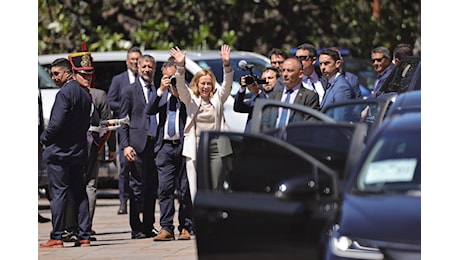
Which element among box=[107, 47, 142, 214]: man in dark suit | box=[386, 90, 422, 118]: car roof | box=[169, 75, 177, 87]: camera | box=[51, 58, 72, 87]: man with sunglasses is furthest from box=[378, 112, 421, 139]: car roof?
box=[107, 47, 142, 214]: man in dark suit

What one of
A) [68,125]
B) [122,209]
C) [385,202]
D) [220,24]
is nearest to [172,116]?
[68,125]

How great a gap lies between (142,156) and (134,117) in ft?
1.61

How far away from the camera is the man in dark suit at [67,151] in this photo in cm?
1322

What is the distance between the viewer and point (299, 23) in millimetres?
26469

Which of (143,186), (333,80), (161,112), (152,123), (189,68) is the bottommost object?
(143,186)

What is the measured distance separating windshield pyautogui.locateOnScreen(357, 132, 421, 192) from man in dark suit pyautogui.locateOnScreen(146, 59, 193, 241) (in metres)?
4.88

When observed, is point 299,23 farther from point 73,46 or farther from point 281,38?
point 73,46

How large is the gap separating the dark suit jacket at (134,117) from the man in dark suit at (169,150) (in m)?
0.48

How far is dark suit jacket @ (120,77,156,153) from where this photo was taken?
14445 millimetres

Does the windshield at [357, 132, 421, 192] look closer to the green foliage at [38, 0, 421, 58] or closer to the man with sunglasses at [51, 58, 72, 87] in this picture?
the man with sunglasses at [51, 58, 72, 87]

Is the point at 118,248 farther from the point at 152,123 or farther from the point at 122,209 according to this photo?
the point at 122,209

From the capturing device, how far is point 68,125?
43.6ft

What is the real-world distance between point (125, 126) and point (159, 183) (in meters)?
0.91
